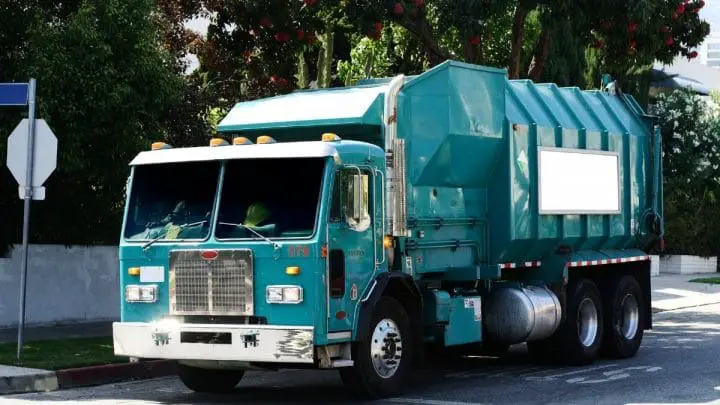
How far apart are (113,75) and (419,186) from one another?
582 centimetres

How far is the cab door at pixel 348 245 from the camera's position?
1159 centimetres

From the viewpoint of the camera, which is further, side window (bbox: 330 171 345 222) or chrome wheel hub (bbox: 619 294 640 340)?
chrome wheel hub (bbox: 619 294 640 340)

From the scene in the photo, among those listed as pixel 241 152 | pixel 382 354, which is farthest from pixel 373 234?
pixel 241 152

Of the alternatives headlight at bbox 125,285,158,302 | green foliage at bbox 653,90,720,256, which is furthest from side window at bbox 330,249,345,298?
green foliage at bbox 653,90,720,256

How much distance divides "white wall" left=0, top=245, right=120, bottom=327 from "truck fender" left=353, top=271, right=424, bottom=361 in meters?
8.38

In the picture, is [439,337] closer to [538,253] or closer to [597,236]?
[538,253]

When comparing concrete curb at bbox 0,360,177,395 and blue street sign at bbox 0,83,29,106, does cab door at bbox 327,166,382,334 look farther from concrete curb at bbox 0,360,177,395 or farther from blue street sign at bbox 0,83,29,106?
blue street sign at bbox 0,83,29,106

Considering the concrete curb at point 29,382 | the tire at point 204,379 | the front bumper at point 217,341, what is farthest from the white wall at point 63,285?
Result: the front bumper at point 217,341

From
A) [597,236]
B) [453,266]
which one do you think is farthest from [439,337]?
[597,236]

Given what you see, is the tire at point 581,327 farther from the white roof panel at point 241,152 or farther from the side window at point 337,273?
the white roof panel at point 241,152

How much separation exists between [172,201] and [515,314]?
433cm

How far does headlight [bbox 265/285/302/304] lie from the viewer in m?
11.4

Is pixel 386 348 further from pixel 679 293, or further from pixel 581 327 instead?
pixel 679 293

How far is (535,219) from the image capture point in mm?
14992
